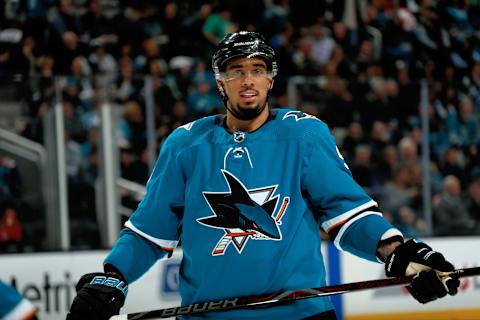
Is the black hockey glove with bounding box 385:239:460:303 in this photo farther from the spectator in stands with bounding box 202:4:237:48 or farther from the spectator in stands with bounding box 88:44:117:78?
the spectator in stands with bounding box 202:4:237:48

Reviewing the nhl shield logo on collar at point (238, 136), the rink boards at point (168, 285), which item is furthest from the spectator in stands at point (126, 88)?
the nhl shield logo on collar at point (238, 136)

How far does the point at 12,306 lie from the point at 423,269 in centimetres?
112

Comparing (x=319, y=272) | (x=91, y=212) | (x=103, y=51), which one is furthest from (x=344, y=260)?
(x=319, y=272)

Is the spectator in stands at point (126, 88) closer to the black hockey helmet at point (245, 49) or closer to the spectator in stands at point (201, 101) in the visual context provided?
the spectator in stands at point (201, 101)

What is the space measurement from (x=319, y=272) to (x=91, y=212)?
3.10 metres

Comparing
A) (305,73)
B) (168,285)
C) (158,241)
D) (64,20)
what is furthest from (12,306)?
(305,73)

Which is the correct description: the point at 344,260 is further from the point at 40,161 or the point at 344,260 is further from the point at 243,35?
the point at 243,35

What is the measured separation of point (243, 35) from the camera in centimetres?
301

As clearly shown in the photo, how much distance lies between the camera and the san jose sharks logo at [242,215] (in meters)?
2.85

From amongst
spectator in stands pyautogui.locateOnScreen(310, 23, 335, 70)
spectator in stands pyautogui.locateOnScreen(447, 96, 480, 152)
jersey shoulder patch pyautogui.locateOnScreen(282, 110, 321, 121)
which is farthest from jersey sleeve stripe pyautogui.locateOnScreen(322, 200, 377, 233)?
spectator in stands pyautogui.locateOnScreen(310, 23, 335, 70)

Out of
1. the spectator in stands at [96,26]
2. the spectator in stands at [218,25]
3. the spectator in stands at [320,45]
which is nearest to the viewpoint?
the spectator in stands at [96,26]

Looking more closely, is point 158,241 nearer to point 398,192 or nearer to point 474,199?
point 398,192

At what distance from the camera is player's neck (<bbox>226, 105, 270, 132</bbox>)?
3.00 m

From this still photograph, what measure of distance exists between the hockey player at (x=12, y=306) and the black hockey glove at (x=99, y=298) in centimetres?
15
